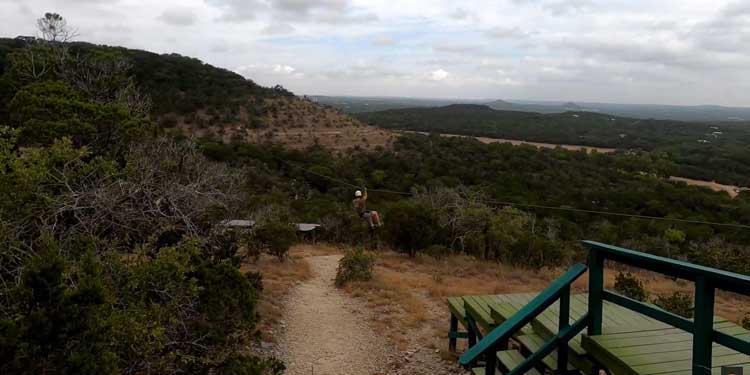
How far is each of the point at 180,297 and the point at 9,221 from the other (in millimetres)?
1692

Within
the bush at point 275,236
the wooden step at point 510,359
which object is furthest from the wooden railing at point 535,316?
the bush at point 275,236

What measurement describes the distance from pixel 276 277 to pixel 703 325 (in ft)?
27.9

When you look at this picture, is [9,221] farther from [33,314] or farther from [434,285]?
[434,285]

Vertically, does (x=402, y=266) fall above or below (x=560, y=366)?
below

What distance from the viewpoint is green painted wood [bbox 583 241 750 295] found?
2070 mm

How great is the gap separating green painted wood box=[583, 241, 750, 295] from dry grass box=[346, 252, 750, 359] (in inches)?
143

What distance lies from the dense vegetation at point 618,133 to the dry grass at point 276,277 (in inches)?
1557

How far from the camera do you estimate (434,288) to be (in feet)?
29.6

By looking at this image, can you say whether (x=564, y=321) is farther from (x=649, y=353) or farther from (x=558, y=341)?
(x=649, y=353)

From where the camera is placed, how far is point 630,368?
2.61 meters

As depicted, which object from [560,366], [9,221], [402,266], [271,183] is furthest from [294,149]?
[560,366]

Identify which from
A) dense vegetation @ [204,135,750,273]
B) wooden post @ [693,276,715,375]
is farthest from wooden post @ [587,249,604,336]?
dense vegetation @ [204,135,750,273]

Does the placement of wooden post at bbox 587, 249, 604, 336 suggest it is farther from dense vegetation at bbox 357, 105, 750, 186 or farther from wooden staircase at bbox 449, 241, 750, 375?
dense vegetation at bbox 357, 105, 750, 186

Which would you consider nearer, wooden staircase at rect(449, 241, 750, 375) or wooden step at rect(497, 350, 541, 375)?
wooden staircase at rect(449, 241, 750, 375)
